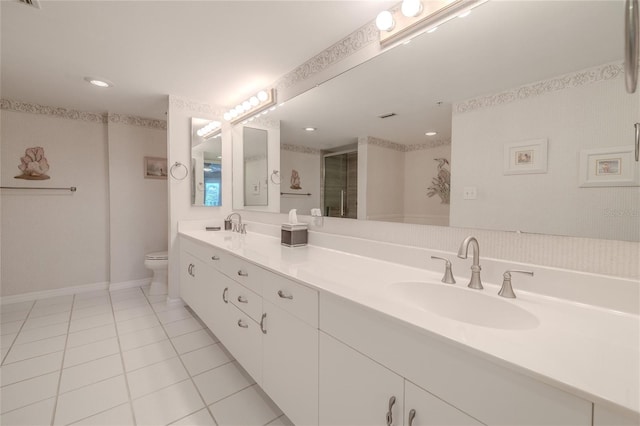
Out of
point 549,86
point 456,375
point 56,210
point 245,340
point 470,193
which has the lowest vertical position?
point 245,340

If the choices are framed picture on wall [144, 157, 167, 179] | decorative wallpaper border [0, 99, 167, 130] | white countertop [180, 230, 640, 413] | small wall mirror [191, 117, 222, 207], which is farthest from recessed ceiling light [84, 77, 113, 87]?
white countertop [180, 230, 640, 413]

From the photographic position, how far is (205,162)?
2803 millimetres

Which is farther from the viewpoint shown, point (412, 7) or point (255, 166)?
point (255, 166)

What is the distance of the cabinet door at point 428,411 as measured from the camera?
62 cm

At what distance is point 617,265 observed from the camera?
0.81 meters

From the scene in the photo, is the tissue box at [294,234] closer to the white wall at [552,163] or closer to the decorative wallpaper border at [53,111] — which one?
the white wall at [552,163]

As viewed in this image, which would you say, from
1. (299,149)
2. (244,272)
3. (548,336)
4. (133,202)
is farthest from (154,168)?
(548,336)

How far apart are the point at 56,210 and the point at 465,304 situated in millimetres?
4038

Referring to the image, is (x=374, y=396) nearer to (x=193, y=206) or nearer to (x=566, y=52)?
(x=566, y=52)

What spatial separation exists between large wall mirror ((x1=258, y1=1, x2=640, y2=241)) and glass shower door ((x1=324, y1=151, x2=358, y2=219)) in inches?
0.8

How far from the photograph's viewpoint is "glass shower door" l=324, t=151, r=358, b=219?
1.67m

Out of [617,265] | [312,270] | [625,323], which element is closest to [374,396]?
[312,270]

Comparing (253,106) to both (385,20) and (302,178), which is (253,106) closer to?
(302,178)

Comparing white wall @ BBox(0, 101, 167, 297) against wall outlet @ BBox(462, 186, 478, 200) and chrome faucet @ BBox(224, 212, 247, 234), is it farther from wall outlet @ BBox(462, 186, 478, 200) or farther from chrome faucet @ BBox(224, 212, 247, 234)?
wall outlet @ BBox(462, 186, 478, 200)
